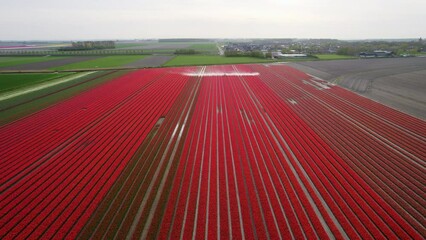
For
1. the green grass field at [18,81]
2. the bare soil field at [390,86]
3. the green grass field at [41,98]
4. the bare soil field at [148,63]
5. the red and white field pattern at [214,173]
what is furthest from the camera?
the bare soil field at [148,63]

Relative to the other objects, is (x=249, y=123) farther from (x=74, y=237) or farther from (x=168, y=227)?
(x=74, y=237)

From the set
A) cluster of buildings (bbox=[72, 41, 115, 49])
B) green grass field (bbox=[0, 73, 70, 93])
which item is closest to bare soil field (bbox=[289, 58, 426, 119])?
green grass field (bbox=[0, 73, 70, 93])

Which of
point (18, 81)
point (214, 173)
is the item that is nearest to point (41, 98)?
point (18, 81)

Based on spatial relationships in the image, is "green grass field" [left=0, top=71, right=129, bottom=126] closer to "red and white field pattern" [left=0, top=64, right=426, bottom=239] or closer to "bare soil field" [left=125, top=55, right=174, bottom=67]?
"red and white field pattern" [left=0, top=64, right=426, bottom=239]

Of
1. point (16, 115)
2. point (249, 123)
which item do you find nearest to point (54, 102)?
point (16, 115)

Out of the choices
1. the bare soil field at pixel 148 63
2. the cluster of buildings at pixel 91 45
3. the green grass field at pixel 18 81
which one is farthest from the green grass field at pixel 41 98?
the cluster of buildings at pixel 91 45

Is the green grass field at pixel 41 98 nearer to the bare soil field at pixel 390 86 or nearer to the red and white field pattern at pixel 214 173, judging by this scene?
the red and white field pattern at pixel 214 173

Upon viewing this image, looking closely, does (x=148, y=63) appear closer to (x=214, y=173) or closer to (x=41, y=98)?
(x=41, y=98)

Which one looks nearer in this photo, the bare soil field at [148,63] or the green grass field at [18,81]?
the green grass field at [18,81]
